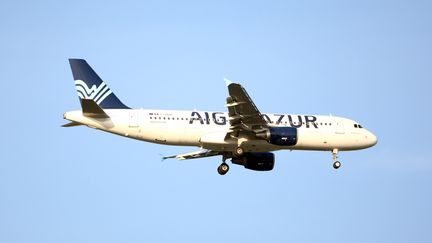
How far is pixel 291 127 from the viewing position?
6084 cm

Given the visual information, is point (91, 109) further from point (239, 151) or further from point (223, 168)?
point (223, 168)

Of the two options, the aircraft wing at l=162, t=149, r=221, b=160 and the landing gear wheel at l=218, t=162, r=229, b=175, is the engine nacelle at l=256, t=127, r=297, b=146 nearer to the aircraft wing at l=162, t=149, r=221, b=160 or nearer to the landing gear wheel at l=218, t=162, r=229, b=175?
the landing gear wheel at l=218, t=162, r=229, b=175

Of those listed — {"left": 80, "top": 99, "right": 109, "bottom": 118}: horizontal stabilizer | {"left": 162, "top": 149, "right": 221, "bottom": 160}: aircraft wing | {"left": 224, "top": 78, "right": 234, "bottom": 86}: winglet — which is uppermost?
{"left": 224, "top": 78, "right": 234, "bottom": 86}: winglet

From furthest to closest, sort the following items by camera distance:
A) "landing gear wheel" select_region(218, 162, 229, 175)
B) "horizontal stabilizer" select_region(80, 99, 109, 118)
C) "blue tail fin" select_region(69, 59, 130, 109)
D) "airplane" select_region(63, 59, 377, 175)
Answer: "landing gear wheel" select_region(218, 162, 229, 175)
"blue tail fin" select_region(69, 59, 130, 109)
"airplane" select_region(63, 59, 377, 175)
"horizontal stabilizer" select_region(80, 99, 109, 118)

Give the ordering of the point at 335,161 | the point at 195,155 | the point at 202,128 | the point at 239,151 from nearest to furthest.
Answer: the point at 202,128 < the point at 239,151 < the point at 335,161 < the point at 195,155

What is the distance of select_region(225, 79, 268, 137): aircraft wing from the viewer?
5622 cm

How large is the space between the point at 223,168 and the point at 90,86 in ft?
34.1

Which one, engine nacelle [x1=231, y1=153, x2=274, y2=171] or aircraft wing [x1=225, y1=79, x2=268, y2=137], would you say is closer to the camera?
aircraft wing [x1=225, y1=79, x2=268, y2=137]

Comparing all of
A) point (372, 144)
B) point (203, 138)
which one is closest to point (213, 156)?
point (203, 138)

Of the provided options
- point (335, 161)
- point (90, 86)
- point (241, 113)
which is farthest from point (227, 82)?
point (335, 161)

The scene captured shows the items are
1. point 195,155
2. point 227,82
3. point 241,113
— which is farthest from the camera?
point 195,155

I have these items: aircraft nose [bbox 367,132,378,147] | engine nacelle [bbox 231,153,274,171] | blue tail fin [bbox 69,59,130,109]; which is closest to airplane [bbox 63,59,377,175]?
blue tail fin [bbox 69,59,130,109]

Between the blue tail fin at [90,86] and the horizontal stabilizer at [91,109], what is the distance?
2055 millimetres

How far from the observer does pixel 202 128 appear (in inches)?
2352
